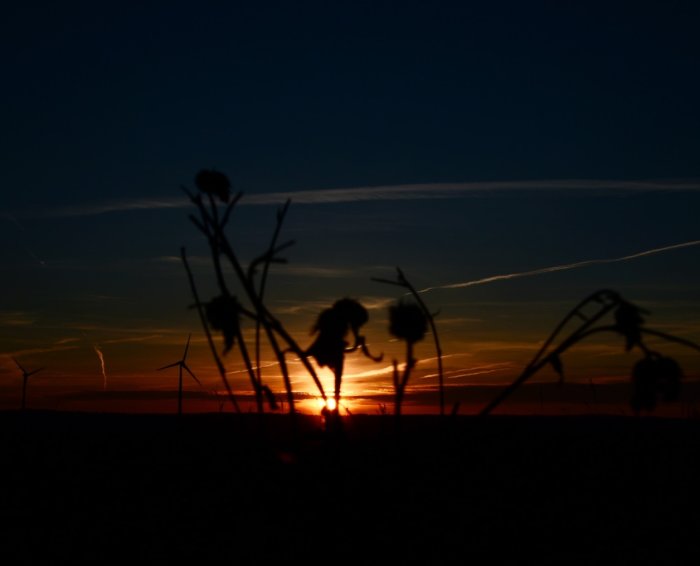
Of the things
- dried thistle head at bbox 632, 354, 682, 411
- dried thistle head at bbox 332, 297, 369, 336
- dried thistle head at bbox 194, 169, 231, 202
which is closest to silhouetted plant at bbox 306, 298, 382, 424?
dried thistle head at bbox 332, 297, 369, 336

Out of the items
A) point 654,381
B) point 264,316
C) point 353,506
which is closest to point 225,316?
point 264,316

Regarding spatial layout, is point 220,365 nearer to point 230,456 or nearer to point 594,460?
point 230,456

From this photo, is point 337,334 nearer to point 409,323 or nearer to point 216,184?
point 409,323

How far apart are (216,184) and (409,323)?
380cm

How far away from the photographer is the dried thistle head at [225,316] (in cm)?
1285

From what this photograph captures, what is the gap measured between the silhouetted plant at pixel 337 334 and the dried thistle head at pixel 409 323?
0.86m

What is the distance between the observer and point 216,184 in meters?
12.8

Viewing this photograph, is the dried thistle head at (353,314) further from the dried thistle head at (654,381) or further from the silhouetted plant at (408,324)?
the dried thistle head at (654,381)

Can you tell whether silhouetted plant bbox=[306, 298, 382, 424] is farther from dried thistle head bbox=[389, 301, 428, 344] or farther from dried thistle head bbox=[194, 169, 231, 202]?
dried thistle head bbox=[194, 169, 231, 202]

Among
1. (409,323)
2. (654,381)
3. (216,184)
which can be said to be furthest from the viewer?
(409,323)

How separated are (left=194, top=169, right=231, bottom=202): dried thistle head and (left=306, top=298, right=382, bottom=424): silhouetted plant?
2.38 m

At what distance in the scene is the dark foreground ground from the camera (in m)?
13.2

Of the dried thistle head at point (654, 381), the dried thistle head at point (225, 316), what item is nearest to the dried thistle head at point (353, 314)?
the dried thistle head at point (225, 316)

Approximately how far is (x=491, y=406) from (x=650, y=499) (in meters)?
5.02
